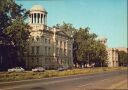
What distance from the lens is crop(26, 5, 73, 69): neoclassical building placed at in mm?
95562

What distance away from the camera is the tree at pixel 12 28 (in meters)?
67.9

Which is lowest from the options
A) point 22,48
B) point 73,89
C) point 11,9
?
point 73,89

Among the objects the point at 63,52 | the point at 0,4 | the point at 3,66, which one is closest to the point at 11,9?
the point at 0,4

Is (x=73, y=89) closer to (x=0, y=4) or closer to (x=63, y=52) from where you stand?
(x=0, y=4)

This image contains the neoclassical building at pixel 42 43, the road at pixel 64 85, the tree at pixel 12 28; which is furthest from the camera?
the neoclassical building at pixel 42 43

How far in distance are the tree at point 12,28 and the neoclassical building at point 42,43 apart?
20084 mm

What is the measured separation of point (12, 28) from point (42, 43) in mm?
28926

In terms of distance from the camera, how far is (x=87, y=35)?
393 ft

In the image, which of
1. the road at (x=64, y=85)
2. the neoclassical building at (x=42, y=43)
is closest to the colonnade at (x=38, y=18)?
the neoclassical building at (x=42, y=43)

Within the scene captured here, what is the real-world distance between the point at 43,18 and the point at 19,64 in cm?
2244

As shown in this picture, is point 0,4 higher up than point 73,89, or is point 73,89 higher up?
point 0,4

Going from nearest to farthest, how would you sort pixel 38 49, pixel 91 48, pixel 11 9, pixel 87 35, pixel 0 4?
pixel 0 4
pixel 11 9
pixel 38 49
pixel 91 48
pixel 87 35

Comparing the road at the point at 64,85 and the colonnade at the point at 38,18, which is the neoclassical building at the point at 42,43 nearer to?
the colonnade at the point at 38,18

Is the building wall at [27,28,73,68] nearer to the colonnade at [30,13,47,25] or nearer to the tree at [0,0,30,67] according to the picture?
the colonnade at [30,13,47,25]
